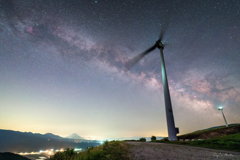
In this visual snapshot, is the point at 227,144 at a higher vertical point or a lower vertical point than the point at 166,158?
higher

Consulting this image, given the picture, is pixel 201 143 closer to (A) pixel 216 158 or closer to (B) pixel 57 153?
(A) pixel 216 158

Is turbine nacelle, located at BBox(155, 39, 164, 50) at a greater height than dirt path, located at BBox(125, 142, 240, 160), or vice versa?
turbine nacelle, located at BBox(155, 39, 164, 50)

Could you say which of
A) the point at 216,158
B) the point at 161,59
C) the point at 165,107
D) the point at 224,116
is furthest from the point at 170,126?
the point at 224,116

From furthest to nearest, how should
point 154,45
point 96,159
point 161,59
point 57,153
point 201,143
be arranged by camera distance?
point 154,45, point 161,59, point 201,143, point 57,153, point 96,159

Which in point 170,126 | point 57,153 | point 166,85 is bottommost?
point 57,153

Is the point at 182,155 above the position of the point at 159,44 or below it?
below

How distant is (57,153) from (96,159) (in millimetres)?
5512

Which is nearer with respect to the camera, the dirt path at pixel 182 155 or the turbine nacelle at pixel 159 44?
the dirt path at pixel 182 155

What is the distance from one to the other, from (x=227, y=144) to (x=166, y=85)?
18.8 metres

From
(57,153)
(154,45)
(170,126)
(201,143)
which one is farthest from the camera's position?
(154,45)

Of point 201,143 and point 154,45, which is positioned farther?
point 154,45

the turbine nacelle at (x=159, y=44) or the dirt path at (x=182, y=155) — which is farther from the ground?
the turbine nacelle at (x=159, y=44)

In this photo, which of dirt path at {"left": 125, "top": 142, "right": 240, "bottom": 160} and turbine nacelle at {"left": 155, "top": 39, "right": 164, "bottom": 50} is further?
turbine nacelle at {"left": 155, "top": 39, "right": 164, "bottom": 50}

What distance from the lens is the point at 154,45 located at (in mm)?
41812
